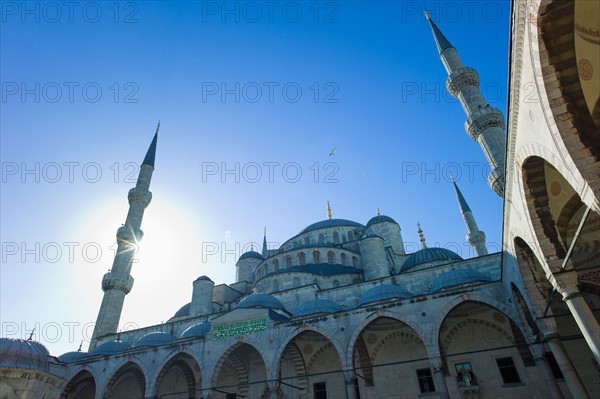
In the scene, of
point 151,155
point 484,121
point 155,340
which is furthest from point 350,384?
point 151,155

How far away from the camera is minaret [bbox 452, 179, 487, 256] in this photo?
74.9 feet

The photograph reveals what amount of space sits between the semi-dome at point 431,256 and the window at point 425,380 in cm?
609

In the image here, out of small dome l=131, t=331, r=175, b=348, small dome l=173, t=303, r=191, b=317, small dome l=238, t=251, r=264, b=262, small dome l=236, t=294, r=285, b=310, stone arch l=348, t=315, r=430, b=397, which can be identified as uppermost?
small dome l=238, t=251, r=264, b=262

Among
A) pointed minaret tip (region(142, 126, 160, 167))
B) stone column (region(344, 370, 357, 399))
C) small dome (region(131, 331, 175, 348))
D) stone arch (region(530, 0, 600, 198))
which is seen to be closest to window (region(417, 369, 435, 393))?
stone column (region(344, 370, 357, 399))

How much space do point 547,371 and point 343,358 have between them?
6.04 meters

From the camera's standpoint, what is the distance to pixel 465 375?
1395cm

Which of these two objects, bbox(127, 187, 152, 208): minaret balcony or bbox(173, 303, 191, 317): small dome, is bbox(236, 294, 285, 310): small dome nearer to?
bbox(173, 303, 191, 317): small dome

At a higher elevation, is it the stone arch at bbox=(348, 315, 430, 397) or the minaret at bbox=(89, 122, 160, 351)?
the minaret at bbox=(89, 122, 160, 351)

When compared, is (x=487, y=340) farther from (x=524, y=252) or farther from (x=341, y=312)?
(x=524, y=252)

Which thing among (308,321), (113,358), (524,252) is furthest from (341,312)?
(113,358)

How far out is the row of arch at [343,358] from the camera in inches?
537

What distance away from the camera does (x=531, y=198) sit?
6.81 m

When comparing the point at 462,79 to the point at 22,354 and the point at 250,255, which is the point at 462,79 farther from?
the point at 22,354

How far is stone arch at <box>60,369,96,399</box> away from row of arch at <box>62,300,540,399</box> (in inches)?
3.5
